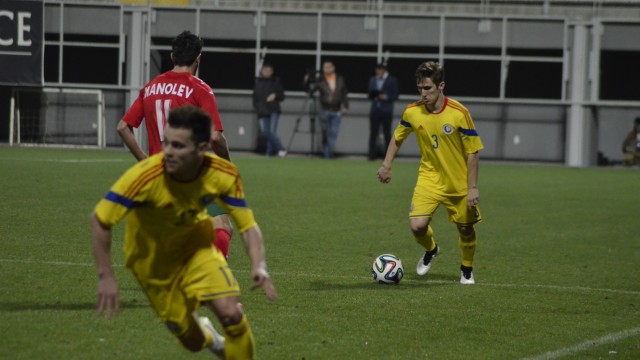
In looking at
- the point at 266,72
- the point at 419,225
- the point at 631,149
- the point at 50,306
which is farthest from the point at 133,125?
the point at 631,149

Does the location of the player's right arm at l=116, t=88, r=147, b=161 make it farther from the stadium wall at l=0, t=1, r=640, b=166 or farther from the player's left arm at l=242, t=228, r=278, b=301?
the stadium wall at l=0, t=1, r=640, b=166

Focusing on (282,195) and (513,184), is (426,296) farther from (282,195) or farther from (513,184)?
(513,184)

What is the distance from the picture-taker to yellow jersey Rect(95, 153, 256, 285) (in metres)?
5.75

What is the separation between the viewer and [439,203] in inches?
415

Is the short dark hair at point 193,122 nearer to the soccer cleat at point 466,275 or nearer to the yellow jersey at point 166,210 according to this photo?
the yellow jersey at point 166,210

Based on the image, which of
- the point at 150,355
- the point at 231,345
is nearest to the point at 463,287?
the point at 150,355

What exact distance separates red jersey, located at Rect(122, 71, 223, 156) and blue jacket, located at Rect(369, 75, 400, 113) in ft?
63.5

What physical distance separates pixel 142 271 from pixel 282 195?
1237 cm

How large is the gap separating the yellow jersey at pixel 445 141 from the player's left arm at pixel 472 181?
8 centimetres

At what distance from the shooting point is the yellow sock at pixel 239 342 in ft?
19.1

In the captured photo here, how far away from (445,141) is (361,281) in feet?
4.66

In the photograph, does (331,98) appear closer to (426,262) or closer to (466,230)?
(426,262)

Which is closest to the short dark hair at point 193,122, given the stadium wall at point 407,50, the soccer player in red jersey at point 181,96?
the soccer player in red jersey at point 181,96

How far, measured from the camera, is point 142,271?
6.11 metres
